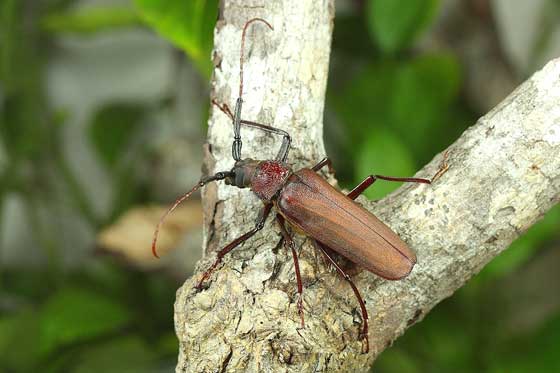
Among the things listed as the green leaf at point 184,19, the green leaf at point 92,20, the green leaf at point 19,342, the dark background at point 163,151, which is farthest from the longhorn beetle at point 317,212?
the green leaf at point 92,20

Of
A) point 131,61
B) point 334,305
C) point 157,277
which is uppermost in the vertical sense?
point 131,61

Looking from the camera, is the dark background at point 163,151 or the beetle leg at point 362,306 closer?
the beetle leg at point 362,306

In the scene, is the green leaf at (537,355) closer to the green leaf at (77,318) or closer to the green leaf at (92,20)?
the green leaf at (77,318)

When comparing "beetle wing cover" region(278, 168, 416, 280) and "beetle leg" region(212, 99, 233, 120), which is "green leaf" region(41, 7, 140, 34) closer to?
"beetle leg" region(212, 99, 233, 120)

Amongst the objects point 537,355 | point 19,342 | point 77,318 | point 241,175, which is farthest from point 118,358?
point 537,355

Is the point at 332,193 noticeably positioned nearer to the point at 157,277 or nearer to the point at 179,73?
the point at 157,277

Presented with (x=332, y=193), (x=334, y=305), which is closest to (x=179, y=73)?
(x=332, y=193)
